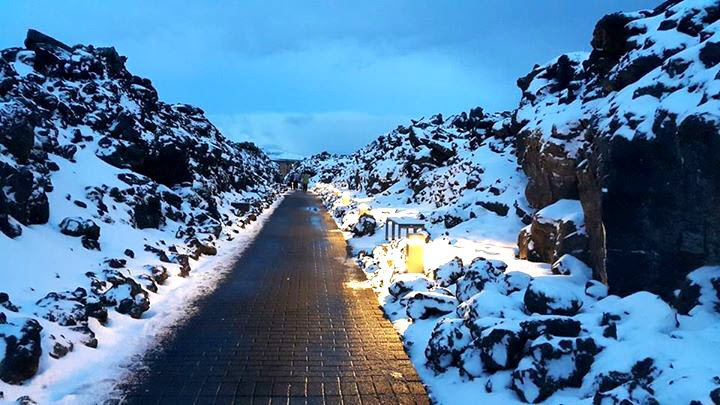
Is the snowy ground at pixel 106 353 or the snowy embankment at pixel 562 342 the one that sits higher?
the snowy embankment at pixel 562 342

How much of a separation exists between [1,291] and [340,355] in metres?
4.84

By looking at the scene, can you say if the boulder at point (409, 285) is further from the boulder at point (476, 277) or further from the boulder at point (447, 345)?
the boulder at point (447, 345)

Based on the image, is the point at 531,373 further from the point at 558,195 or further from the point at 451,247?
the point at 451,247

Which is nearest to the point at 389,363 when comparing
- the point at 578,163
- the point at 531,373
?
the point at 531,373

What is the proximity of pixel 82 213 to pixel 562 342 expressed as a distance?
10.8m

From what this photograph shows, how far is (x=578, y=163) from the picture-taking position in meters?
9.21

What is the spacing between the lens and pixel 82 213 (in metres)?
11.9

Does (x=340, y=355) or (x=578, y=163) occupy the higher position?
(x=578, y=163)

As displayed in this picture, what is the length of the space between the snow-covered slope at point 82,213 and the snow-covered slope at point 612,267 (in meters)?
4.46

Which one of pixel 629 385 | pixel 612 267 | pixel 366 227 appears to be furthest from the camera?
pixel 366 227

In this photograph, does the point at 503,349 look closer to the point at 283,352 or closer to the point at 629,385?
the point at 629,385

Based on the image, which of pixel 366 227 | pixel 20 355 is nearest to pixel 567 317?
pixel 20 355

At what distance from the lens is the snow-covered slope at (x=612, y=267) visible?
5000 millimetres

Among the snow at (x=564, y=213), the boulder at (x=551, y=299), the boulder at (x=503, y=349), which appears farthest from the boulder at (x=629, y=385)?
the snow at (x=564, y=213)
